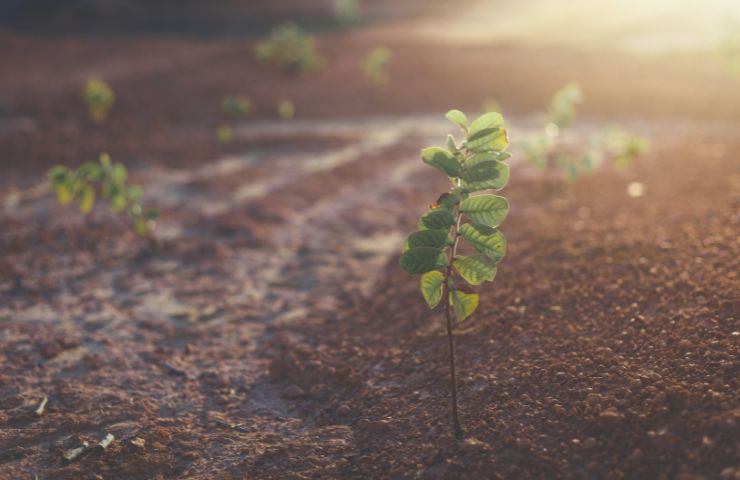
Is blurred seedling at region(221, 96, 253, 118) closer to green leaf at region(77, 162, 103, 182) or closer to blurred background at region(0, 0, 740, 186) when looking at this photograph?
blurred background at region(0, 0, 740, 186)

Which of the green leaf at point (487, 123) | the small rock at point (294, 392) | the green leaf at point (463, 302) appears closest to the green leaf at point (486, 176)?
the green leaf at point (487, 123)

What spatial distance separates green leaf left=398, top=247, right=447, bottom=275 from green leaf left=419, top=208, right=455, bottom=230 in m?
0.08

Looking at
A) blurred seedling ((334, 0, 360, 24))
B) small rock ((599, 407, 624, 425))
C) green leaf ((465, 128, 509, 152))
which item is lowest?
small rock ((599, 407, 624, 425))

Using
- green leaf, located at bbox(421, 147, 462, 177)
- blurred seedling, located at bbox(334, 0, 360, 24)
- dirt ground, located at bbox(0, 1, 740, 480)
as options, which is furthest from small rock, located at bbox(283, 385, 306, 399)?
Result: blurred seedling, located at bbox(334, 0, 360, 24)

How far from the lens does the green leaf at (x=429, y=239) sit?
7.18 ft

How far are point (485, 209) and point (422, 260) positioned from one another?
0.27m

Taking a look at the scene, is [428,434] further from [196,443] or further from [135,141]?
[135,141]

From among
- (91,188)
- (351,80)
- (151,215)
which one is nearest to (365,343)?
(151,215)

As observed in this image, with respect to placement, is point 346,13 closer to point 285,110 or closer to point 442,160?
point 285,110

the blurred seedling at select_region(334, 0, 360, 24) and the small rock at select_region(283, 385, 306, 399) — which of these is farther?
the blurred seedling at select_region(334, 0, 360, 24)

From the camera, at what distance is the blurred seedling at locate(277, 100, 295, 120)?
9.45m

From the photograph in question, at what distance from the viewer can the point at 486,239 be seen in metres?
2.20

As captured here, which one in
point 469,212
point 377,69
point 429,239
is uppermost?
point 377,69

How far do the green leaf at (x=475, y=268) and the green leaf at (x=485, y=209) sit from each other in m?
0.13
